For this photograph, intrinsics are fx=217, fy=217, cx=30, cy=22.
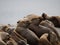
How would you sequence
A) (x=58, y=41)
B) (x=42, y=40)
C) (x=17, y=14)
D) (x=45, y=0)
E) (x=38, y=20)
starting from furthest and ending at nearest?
1. (x=45, y=0)
2. (x=17, y=14)
3. (x=38, y=20)
4. (x=58, y=41)
5. (x=42, y=40)

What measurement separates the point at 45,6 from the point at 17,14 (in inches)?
33.3

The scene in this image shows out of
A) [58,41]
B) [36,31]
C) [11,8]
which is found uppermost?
[11,8]

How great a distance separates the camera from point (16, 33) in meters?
2.40

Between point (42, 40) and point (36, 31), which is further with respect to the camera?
point (36, 31)

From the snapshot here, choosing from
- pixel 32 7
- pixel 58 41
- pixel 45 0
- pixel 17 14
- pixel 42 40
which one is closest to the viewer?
pixel 42 40

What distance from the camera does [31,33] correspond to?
252 centimetres

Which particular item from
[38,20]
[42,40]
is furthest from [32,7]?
[42,40]

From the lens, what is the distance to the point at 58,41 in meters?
2.50

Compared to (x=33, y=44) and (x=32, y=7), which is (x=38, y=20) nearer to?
(x=33, y=44)

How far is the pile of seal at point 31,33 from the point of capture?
221 centimetres

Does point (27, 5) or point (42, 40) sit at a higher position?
point (27, 5)

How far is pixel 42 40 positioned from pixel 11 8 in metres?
2.87

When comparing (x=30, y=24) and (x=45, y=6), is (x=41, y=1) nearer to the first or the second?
(x=45, y=6)

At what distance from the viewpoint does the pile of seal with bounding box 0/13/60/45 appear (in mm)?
2214
